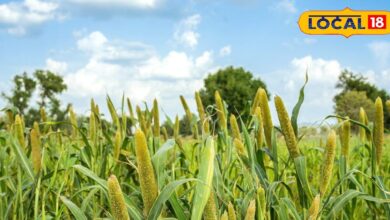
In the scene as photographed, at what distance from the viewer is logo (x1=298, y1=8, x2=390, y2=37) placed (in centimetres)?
783

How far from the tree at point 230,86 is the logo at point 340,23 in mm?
41799

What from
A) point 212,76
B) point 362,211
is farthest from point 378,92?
point 362,211

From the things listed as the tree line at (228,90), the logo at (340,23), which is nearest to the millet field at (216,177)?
the logo at (340,23)

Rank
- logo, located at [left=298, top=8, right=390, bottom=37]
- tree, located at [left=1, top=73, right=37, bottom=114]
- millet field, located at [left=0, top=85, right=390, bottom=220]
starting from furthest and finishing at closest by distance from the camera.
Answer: tree, located at [left=1, top=73, right=37, bottom=114] → logo, located at [left=298, top=8, right=390, bottom=37] → millet field, located at [left=0, top=85, right=390, bottom=220]

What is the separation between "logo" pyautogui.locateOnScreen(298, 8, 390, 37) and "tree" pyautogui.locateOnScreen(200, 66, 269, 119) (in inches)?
1646

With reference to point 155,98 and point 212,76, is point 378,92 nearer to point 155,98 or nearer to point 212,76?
point 212,76

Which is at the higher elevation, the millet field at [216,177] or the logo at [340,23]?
the logo at [340,23]

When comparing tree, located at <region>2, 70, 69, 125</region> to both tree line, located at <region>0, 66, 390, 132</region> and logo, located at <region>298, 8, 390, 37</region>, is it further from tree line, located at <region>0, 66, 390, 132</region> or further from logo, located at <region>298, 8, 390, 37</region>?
logo, located at <region>298, 8, 390, 37</region>

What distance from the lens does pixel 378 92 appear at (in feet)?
183

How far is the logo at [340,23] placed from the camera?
308 inches

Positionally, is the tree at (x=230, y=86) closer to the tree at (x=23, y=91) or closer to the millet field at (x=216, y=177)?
the tree at (x=23, y=91)

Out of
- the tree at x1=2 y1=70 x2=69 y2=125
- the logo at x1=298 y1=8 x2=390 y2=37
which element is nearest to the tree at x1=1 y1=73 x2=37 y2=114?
the tree at x1=2 y1=70 x2=69 y2=125

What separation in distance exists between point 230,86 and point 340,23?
44807 mm

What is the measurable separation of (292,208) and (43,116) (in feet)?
5.99
